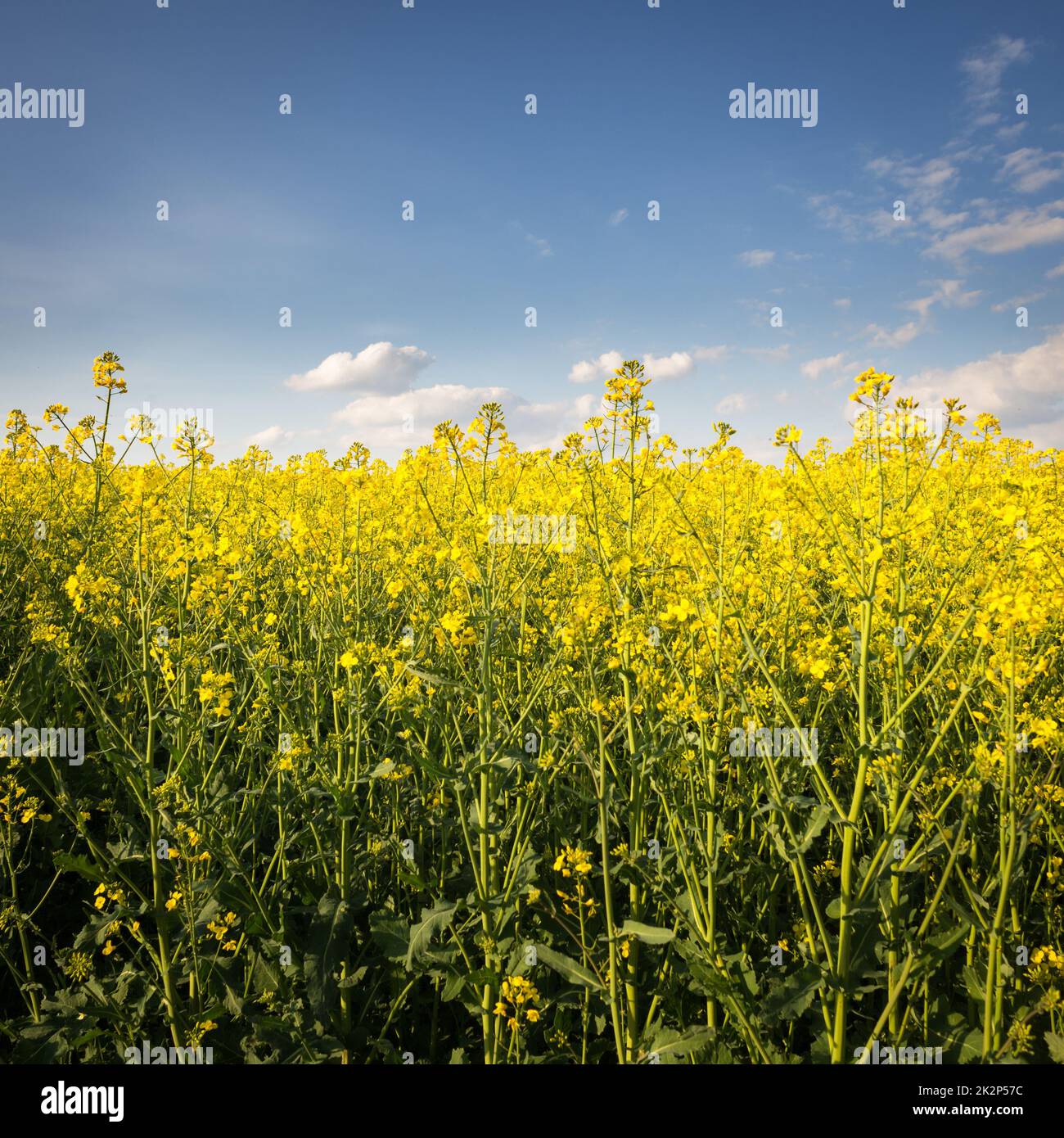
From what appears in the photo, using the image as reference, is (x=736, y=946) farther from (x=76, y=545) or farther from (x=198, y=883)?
(x=76, y=545)

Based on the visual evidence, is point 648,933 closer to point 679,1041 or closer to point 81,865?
point 679,1041

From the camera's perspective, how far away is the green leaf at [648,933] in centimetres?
193

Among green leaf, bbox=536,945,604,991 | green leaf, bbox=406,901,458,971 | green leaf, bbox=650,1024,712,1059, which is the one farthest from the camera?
green leaf, bbox=406,901,458,971

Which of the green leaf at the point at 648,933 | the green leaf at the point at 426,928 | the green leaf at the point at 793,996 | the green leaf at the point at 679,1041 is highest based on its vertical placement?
the green leaf at the point at 648,933

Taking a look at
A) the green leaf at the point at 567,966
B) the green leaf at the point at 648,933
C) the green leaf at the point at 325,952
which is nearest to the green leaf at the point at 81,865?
the green leaf at the point at 325,952

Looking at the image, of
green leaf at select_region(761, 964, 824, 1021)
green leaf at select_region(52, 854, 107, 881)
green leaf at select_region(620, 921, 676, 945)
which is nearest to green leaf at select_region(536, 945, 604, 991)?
green leaf at select_region(620, 921, 676, 945)

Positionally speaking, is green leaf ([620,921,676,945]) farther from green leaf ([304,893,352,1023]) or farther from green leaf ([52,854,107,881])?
green leaf ([52,854,107,881])

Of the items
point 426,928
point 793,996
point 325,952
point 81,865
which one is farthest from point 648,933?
point 81,865

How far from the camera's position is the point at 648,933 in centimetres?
198

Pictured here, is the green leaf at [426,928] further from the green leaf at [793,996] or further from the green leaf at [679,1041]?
the green leaf at [793,996]

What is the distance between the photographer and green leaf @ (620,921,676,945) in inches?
75.9

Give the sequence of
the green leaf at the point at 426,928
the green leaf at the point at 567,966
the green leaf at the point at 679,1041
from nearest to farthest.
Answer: the green leaf at the point at 679,1041 < the green leaf at the point at 567,966 < the green leaf at the point at 426,928
